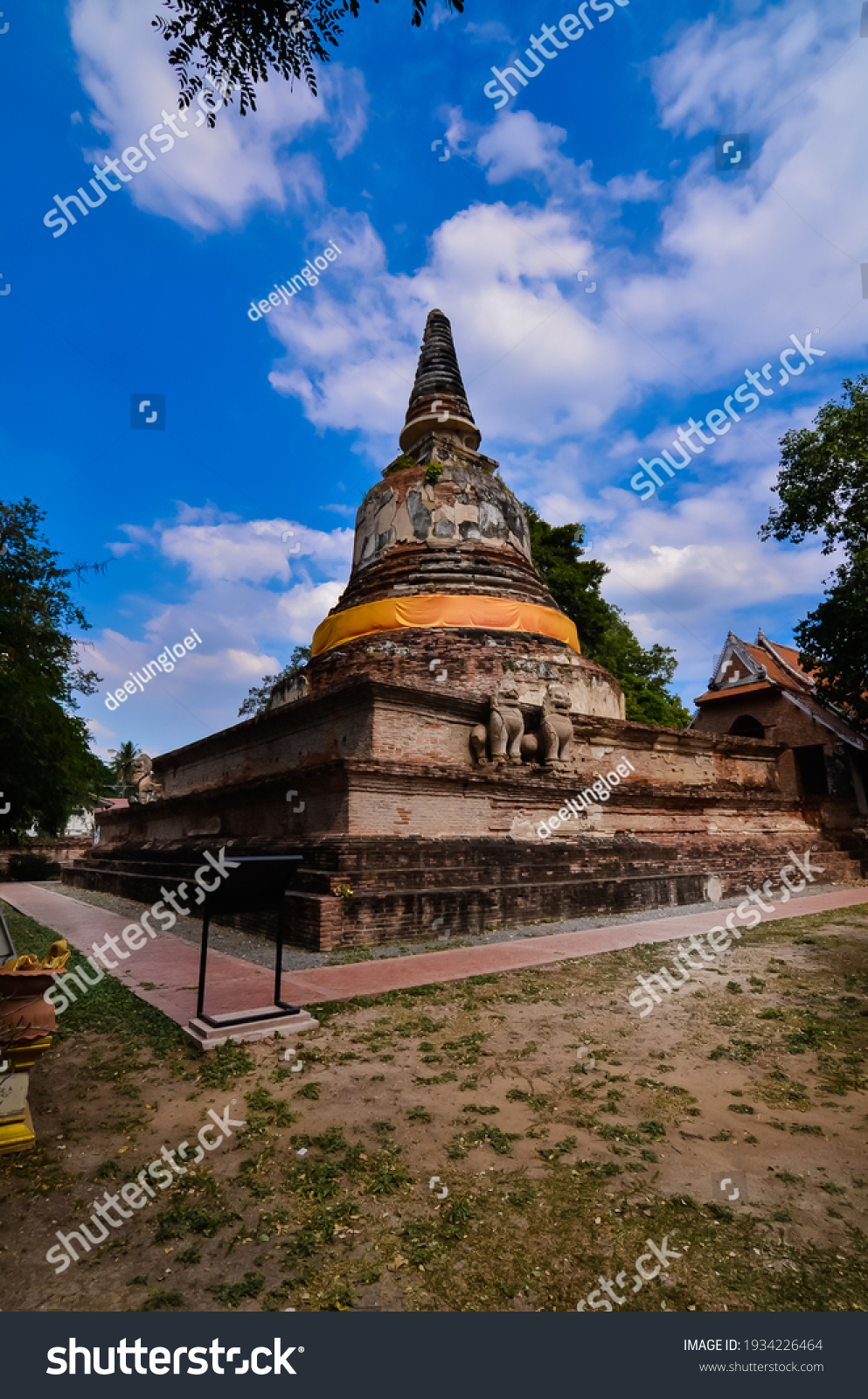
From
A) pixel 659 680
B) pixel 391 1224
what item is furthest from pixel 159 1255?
pixel 659 680

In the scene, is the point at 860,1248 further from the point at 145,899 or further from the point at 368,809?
the point at 145,899

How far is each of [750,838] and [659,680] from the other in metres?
18.6

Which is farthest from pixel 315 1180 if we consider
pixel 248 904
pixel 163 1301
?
pixel 248 904

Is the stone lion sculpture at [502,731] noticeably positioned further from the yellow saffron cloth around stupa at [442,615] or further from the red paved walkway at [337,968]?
the red paved walkway at [337,968]

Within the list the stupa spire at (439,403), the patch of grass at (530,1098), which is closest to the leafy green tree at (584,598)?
the stupa spire at (439,403)

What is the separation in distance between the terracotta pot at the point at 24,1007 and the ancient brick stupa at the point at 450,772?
383 centimetres

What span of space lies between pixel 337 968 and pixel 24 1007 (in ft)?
10.7

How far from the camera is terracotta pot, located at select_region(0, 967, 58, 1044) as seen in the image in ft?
9.23

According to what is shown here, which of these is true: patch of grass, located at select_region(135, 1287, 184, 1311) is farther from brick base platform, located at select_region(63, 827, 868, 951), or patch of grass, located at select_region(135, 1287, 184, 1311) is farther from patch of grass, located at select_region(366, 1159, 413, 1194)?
brick base platform, located at select_region(63, 827, 868, 951)

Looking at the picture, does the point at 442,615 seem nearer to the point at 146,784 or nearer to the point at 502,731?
the point at 502,731

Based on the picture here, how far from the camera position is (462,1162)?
2.60 metres

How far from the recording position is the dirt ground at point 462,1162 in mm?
1926

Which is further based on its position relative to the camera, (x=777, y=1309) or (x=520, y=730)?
(x=520, y=730)

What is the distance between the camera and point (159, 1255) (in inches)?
81.5
